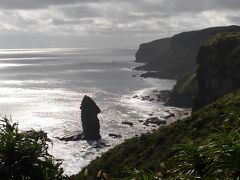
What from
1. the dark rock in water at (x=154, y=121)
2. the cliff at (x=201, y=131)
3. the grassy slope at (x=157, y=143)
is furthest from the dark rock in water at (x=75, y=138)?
the grassy slope at (x=157, y=143)

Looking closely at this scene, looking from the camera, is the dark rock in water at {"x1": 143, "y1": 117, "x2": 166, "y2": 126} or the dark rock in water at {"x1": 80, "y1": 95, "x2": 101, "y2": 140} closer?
Result: the dark rock in water at {"x1": 80, "y1": 95, "x2": 101, "y2": 140}

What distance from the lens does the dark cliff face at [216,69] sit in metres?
128

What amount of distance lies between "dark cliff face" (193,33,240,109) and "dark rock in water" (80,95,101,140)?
100 ft

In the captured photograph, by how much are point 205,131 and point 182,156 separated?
41.3 meters

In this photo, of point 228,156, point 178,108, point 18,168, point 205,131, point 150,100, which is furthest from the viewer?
point 150,100

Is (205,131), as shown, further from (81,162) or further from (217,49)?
(217,49)

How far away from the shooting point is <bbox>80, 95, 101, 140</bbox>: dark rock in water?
394 ft

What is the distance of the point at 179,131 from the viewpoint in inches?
2552

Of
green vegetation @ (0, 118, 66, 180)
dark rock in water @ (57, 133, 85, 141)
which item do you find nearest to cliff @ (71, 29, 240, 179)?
green vegetation @ (0, 118, 66, 180)

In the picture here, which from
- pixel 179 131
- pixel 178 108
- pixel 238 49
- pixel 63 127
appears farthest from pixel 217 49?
pixel 179 131

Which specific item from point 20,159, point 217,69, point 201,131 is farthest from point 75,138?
point 20,159

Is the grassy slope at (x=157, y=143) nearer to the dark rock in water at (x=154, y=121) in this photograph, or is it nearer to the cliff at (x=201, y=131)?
the cliff at (x=201, y=131)

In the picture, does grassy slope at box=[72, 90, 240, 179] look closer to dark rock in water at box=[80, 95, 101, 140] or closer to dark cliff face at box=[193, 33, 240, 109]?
dark rock in water at box=[80, 95, 101, 140]

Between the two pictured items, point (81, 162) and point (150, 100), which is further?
point (150, 100)
